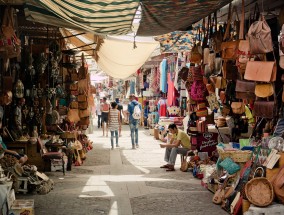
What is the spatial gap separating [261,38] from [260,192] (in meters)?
1.97

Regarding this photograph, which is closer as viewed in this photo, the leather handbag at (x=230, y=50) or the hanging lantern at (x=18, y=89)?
the leather handbag at (x=230, y=50)

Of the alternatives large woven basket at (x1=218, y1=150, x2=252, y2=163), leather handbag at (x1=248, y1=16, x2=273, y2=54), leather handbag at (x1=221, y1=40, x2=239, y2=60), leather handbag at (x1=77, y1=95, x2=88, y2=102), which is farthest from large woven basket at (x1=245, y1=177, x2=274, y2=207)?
leather handbag at (x1=77, y1=95, x2=88, y2=102)

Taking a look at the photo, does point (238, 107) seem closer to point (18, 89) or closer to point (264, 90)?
point (264, 90)

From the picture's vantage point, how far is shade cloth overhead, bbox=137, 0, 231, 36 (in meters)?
5.52

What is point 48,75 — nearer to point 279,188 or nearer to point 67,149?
point 67,149

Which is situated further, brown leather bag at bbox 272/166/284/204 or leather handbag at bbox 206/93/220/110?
leather handbag at bbox 206/93/220/110

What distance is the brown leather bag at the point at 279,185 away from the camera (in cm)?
591

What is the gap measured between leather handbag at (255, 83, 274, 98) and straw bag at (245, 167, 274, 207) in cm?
111

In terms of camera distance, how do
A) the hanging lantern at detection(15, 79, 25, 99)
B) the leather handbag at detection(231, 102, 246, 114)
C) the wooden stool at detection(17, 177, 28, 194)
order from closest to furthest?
the leather handbag at detection(231, 102, 246, 114) → the wooden stool at detection(17, 177, 28, 194) → the hanging lantern at detection(15, 79, 25, 99)

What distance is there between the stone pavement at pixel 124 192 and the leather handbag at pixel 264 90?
1.98m

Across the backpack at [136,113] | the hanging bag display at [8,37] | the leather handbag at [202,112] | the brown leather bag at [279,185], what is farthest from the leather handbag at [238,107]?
the backpack at [136,113]

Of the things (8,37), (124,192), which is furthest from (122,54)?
(8,37)

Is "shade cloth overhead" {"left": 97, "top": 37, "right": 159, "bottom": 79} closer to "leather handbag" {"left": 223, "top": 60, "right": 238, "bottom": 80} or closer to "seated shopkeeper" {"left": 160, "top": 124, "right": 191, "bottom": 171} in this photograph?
"seated shopkeeper" {"left": 160, "top": 124, "right": 191, "bottom": 171}

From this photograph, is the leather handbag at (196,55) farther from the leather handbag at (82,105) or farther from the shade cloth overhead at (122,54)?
the leather handbag at (82,105)
